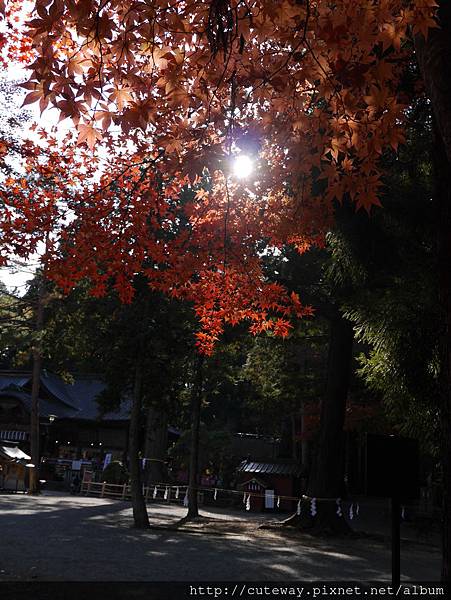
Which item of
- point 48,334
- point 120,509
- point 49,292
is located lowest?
point 120,509

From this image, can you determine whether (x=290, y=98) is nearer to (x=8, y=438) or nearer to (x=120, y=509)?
(x=120, y=509)

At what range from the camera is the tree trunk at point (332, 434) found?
18656 millimetres

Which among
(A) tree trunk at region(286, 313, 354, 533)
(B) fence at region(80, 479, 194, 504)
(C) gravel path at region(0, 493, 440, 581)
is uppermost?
(A) tree trunk at region(286, 313, 354, 533)

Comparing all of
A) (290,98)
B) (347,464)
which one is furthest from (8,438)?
(290,98)

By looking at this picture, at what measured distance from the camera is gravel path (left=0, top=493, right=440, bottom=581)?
9.88 meters

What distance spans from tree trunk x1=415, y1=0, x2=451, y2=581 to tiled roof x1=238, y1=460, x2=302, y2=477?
26787mm

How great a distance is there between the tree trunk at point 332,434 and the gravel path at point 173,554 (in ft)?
4.93

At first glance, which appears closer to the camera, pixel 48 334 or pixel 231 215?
pixel 231 215

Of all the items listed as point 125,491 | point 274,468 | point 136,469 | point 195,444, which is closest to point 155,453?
point 125,491

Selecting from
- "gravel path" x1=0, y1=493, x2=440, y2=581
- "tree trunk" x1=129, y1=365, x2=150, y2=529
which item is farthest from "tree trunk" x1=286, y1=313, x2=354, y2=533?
"tree trunk" x1=129, y1=365, x2=150, y2=529

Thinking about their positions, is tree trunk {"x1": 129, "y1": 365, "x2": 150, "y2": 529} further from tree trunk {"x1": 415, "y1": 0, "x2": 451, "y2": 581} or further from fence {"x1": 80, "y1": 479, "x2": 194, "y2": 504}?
tree trunk {"x1": 415, "y1": 0, "x2": 451, "y2": 581}

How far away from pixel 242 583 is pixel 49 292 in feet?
69.6

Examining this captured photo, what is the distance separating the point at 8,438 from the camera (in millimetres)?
38062

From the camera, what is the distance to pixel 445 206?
548 centimetres
